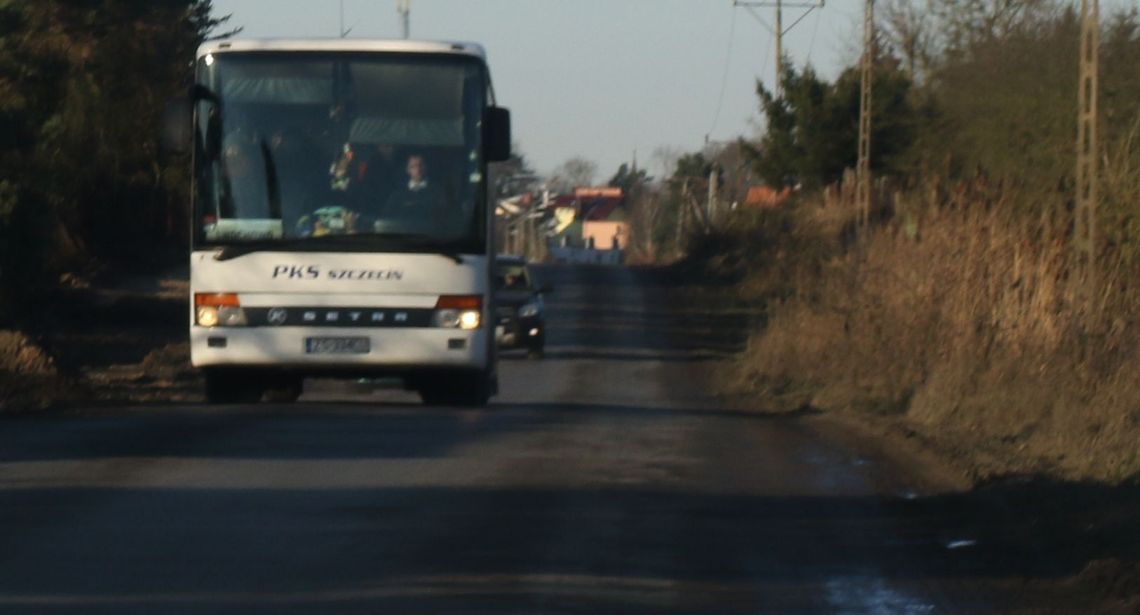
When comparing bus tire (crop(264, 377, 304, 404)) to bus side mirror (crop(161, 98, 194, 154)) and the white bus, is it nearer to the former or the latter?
the white bus

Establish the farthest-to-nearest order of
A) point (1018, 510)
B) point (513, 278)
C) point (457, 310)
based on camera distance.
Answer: point (513, 278), point (457, 310), point (1018, 510)

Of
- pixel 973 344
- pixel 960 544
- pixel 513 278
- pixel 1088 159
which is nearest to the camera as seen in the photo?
pixel 960 544

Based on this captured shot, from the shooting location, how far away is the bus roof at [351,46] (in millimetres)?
15180

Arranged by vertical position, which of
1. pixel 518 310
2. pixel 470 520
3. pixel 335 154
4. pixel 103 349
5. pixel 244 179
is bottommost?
pixel 103 349

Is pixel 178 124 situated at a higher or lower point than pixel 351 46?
lower

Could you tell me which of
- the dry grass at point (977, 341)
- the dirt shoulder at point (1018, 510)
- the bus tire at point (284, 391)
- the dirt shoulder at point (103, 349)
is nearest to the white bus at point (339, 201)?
the dirt shoulder at point (103, 349)

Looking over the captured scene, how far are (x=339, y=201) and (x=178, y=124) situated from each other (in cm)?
145

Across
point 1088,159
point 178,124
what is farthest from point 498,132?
point 1088,159

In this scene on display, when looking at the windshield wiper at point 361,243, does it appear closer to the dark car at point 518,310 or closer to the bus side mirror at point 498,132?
the bus side mirror at point 498,132

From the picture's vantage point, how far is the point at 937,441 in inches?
545

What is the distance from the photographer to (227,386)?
1650 cm

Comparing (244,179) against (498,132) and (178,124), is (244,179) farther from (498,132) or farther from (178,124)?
(498,132)

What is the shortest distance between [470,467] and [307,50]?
529 centimetres

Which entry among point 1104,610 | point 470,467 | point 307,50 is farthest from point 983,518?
point 307,50
